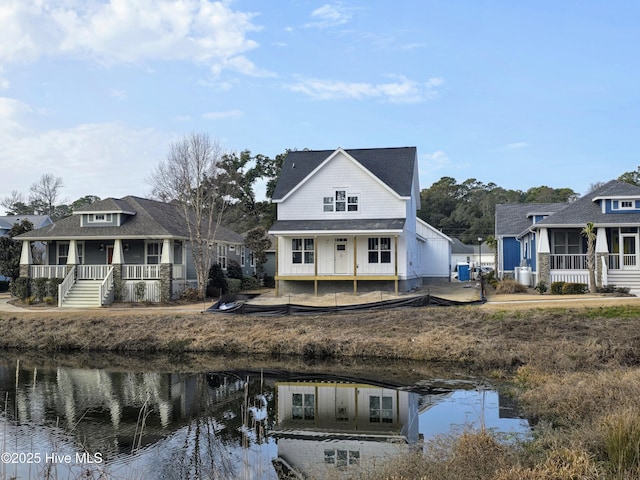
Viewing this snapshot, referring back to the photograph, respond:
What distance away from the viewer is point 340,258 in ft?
104

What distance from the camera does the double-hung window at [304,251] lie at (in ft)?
105

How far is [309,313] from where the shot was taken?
24.9m

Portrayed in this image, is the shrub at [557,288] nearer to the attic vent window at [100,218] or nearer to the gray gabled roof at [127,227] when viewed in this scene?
the gray gabled roof at [127,227]

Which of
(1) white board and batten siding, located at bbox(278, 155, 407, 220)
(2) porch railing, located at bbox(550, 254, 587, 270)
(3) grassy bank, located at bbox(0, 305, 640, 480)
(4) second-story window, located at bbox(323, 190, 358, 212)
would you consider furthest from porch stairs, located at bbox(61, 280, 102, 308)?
(2) porch railing, located at bbox(550, 254, 587, 270)

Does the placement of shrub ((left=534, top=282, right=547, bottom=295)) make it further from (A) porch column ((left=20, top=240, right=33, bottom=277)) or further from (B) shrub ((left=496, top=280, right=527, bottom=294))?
(A) porch column ((left=20, top=240, right=33, bottom=277))

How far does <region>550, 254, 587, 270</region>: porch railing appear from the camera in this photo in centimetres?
3097

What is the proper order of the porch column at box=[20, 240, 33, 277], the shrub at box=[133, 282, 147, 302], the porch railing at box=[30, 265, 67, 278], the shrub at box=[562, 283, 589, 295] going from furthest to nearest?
the porch column at box=[20, 240, 33, 277] < the porch railing at box=[30, 265, 67, 278] < the shrub at box=[133, 282, 147, 302] < the shrub at box=[562, 283, 589, 295]

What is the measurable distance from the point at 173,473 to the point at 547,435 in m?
6.64

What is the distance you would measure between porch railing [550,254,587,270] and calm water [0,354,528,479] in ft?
49.0

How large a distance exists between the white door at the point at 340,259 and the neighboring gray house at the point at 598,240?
1010 cm

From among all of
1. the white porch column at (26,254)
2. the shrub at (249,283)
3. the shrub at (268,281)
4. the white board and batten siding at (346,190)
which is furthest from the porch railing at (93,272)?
the shrub at (268,281)

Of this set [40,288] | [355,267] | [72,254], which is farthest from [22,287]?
[355,267]

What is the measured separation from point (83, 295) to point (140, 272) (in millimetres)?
3115

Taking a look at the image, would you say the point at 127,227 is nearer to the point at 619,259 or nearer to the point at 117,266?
the point at 117,266
